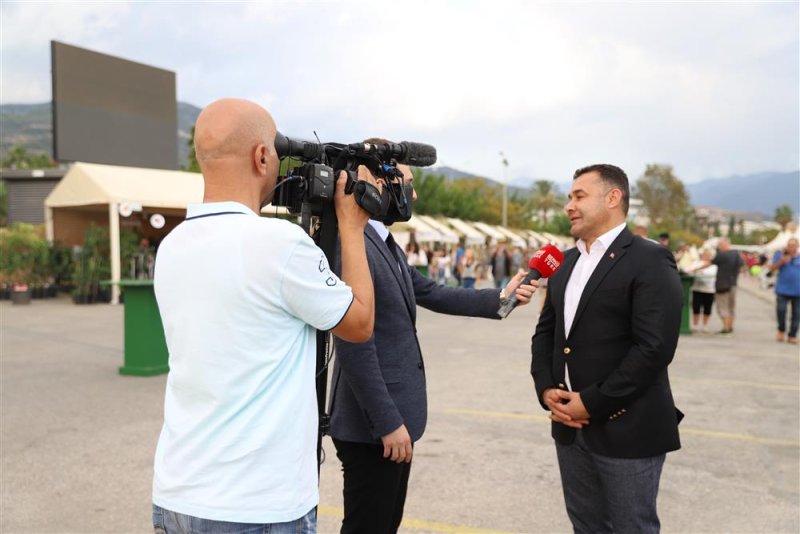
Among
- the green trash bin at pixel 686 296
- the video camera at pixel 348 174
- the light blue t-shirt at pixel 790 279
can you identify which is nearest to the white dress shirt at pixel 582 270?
the video camera at pixel 348 174

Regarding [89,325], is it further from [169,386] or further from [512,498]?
[169,386]

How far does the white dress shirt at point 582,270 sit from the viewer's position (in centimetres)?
303

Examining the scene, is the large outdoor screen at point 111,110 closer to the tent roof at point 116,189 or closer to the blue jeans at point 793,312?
the tent roof at point 116,189

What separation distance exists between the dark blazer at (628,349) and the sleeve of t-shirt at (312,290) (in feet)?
5.05

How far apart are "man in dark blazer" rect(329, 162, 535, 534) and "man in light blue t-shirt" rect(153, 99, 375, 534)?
0.72 m

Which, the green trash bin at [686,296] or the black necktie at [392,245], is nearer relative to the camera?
the black necktie at [392,245]

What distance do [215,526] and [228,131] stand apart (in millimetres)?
1018

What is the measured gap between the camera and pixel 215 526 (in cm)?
168

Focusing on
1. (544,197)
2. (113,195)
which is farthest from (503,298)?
(544,197)

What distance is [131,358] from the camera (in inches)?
344

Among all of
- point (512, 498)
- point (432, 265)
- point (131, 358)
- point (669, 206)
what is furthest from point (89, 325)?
point (669, 206)

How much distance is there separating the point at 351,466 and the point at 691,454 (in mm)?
3935

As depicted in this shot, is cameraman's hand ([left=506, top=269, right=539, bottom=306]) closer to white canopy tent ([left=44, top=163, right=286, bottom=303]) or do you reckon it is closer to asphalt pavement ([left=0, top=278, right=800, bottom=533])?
asphalt pavement ([left=0, top=278, right=800, bottom=533])

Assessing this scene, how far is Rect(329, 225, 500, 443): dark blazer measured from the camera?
8.24 ft
